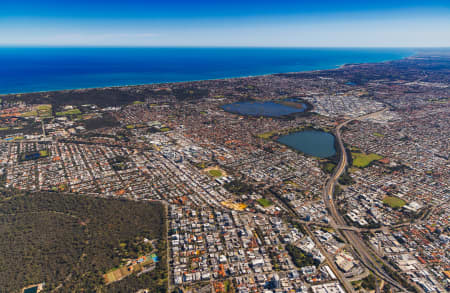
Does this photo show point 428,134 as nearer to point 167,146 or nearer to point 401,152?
point 401,152

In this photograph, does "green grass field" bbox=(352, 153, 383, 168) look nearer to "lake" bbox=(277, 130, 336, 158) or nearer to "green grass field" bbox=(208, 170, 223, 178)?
"lake" bbox=(277, 130, 336, 158)

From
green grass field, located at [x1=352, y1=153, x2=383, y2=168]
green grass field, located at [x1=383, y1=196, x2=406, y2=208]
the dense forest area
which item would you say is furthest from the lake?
the dense forest area

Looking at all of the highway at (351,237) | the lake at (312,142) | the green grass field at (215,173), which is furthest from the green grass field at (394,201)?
the green grass field at (215,173)

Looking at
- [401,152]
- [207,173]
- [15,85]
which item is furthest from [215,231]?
[15,85]

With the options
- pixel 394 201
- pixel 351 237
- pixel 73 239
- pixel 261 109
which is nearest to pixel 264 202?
pixel 351 237

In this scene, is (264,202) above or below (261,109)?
below

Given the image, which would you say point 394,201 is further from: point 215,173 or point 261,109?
point 261,109
